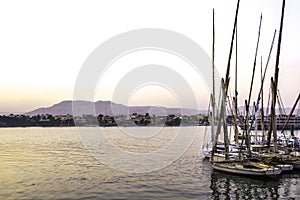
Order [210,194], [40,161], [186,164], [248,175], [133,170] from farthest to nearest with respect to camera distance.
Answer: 1. [40,161]
2. [186,164]
3. [133,170]
4. [248,175]
5. [210,194]

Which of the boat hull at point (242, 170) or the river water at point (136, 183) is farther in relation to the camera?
the boat hull at point (242, 170)

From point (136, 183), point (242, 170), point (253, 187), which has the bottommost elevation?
point (136, 183)

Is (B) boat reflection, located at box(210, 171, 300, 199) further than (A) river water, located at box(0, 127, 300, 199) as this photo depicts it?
No

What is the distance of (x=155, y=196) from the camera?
97.8 ft

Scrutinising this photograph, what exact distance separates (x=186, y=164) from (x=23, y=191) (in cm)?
2421

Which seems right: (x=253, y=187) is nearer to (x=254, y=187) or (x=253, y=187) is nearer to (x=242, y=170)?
(x=254, y=187)

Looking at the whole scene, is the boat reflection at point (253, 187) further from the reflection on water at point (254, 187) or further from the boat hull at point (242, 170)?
the boat hull at point (242, 170)

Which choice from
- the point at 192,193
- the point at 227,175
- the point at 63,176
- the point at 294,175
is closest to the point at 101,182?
the point at 63,176

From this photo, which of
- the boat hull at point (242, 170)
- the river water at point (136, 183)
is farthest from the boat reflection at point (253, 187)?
the boat hull at point (242, 170)

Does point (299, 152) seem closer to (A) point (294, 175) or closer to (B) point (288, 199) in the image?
(A) point (294, 175)

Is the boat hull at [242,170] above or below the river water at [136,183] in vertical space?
above

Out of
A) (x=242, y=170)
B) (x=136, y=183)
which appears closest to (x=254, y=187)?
(x=242, y=170)

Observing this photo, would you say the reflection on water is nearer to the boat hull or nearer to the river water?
the river water

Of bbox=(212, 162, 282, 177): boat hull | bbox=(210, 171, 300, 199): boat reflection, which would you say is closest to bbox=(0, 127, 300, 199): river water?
bbox=(210, 171, 300, 199): boat reflection
